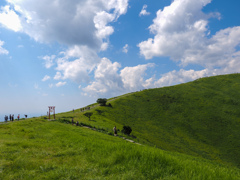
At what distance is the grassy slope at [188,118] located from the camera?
48562 mm

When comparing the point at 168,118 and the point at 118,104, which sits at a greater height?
the point at 118,104

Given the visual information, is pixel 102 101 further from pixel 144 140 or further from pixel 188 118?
pixel 188 118

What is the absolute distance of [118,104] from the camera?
7450 cm

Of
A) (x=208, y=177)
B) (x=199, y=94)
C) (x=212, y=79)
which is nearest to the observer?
(x=208, y=177)

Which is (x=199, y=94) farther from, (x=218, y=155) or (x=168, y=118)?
(x=218, y=155)

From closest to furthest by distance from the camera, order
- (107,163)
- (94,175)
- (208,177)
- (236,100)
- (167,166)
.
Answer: (208,177), (94,175), (167,166), (107,163), (236,100)

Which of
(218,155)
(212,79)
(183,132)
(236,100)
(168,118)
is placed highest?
(212,79)

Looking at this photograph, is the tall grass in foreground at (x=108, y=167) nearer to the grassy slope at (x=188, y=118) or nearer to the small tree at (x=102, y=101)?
the grassy slope at (x=188, y=118)

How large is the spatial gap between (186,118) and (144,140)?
137 ft

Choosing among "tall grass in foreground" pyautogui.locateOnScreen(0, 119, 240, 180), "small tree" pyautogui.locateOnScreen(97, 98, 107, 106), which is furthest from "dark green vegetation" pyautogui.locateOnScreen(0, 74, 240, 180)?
"small tree" pyautogui.locateOnScreen(97, 98, 107, 106)

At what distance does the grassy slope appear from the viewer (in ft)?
159

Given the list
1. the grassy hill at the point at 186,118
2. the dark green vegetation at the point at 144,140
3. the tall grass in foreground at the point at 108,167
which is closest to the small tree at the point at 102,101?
the dark green vegetation at the point at 144,140

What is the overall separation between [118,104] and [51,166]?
220 ft

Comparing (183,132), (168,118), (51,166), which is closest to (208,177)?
(51,166)
